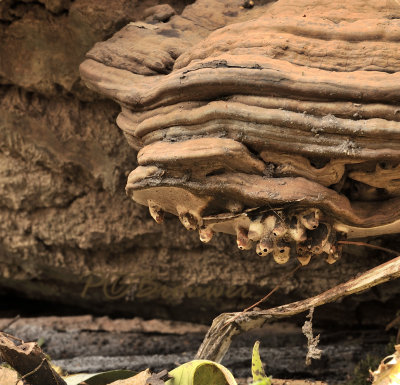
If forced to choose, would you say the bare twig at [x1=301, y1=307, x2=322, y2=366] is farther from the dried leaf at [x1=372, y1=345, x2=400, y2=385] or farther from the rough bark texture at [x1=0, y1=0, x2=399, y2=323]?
the rough bark texture at [x1=0, y1=0, x2=399, y2=323]

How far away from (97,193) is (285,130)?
1.07m

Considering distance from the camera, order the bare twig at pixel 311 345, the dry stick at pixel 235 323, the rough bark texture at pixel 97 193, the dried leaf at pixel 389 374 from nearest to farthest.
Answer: the dried leaf at pixel 389 374
the bare twig at pixel 311 345
the dry stick at pixel 235 323
the rough bark texture at pixel 97 193

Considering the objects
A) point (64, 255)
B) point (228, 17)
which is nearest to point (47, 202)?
point (64, 255)

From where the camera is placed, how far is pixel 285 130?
1131 mm

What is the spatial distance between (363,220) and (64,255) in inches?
49.3

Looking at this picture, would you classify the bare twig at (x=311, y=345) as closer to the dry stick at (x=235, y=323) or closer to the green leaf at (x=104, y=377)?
the dry stick at (x=235, y=323)

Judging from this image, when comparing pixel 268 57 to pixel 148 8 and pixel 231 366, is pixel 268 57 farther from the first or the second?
pixel 231 366

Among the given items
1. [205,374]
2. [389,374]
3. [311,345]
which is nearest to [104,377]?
[205,374]

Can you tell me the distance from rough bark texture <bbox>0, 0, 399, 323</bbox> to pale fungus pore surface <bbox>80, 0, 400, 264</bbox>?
0.77 ft

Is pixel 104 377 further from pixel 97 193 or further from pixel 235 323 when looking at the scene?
pixel 97 193

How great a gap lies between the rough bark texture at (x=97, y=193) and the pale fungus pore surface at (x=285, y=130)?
0.23 meters

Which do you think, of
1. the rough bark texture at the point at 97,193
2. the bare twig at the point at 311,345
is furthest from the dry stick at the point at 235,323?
the rough bark texture at the point at 97,193

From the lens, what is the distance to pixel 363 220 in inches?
50.6

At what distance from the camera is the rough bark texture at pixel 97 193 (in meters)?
1.62
